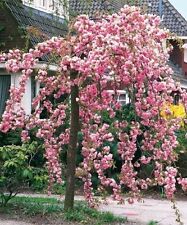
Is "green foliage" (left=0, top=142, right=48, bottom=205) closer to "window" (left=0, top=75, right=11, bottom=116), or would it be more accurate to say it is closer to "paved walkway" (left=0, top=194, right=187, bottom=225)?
"paved walkway" (left=0, top=194, right=187, bottom=225)

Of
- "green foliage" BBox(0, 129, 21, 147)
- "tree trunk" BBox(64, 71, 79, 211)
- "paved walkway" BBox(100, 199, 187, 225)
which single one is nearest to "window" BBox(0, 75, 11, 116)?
"green foliage" BBox(0, 129, 21, 147)

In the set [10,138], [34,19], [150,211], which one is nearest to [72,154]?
[150,211]

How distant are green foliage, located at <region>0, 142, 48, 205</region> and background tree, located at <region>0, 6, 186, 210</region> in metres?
0.27

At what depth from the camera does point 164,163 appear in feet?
29.5

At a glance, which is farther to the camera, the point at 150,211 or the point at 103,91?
the point at 150,211

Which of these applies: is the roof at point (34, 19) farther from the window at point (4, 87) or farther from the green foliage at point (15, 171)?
the green foliage at point (15, 171)

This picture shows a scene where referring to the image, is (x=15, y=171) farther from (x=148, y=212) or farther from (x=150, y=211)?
(x=150, y=211)

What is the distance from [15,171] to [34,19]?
11.1 meters

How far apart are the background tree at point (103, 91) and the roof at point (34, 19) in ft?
27.3

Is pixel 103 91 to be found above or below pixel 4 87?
below

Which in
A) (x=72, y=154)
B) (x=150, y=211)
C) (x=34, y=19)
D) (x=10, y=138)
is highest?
(x=34, y=19)

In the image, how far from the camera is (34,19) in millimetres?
19453

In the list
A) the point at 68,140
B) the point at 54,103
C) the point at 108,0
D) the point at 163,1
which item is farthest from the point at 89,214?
the point at 163,1

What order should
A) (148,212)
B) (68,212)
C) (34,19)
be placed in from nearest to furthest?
(68,212), (148,212), (34,19)
